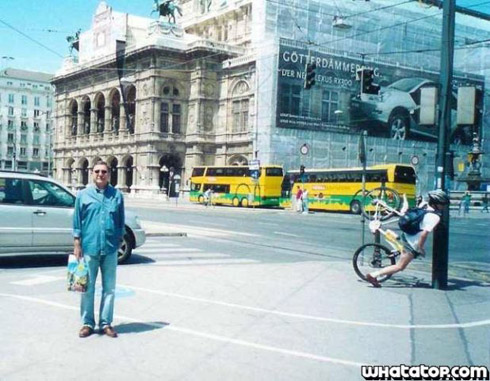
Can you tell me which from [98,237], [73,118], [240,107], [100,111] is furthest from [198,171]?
[98,237]

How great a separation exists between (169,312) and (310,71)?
738 inches

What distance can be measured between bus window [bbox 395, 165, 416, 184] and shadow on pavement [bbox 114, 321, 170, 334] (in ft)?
97.8

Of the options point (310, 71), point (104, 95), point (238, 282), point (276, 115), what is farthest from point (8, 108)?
point (238, 282)

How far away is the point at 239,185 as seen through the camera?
1708 inches

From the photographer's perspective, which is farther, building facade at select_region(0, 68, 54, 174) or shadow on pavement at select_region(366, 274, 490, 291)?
building facade at select_region(0, 68, 54, 174)

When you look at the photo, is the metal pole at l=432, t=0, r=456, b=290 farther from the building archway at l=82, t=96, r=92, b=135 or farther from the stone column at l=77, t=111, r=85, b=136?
the stone column at l=77, t=111, r=85, b=136

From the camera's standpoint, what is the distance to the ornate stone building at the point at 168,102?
54.1 m

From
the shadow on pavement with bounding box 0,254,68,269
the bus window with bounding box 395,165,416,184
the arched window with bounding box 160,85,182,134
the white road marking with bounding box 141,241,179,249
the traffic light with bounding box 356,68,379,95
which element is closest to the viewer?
the shadow on pavement with bounding box 0,254,68,269

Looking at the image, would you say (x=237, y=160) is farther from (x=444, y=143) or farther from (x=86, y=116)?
(x=444, y=143)

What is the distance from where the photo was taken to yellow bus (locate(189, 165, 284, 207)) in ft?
137

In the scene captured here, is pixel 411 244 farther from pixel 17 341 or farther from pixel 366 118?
pixel 366 118

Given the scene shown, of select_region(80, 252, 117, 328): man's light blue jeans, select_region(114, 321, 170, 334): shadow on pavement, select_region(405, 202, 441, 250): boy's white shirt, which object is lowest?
select_region(114, 321, 170, 334): shadow on pavement

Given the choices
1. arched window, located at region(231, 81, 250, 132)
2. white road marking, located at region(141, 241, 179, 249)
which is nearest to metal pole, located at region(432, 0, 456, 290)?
white road marking, located at region(141, 241, 179, 249)

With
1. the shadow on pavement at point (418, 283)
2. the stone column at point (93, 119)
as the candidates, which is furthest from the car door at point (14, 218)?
the stone column at point (93, 119)
